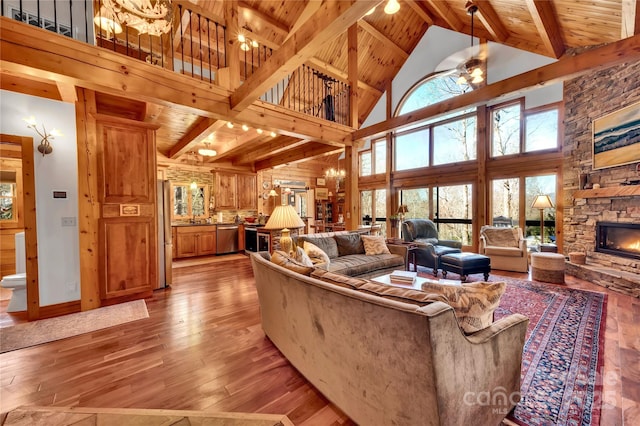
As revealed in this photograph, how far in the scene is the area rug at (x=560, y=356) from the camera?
1538 mm

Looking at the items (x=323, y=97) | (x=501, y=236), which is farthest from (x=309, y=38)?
(x=501, y=236)

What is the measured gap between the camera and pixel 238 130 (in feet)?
17.5

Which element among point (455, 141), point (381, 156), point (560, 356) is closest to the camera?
point (560, 356)

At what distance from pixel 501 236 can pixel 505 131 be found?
105 inches

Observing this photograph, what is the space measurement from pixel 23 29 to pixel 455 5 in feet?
22.7

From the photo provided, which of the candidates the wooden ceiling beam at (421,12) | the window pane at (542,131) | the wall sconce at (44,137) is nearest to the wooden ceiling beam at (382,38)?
the wooden ceiling beam at (421,12)

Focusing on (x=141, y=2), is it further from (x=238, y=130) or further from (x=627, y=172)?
(x=627, y=172)

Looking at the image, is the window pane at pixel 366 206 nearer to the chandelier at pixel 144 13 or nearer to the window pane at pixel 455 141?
the window pane at pixel 455 141

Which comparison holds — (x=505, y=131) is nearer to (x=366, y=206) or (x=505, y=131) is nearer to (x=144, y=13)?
(x=366, y=206)

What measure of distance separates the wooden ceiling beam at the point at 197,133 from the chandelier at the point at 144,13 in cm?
155

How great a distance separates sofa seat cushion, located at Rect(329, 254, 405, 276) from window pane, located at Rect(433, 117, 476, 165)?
13.5ft

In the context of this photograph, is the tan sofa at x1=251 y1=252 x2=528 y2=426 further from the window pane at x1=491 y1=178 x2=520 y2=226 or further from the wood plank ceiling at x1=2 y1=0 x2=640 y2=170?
the window pane at x1=491 y1=178 x2=520 y2=226

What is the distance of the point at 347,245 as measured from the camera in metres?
4.14

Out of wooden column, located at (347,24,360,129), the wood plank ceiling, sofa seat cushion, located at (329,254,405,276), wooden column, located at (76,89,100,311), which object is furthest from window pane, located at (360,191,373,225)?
wooden column, located at (76,89,100,311)
